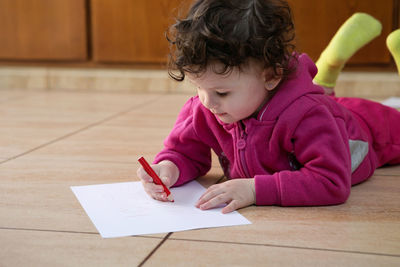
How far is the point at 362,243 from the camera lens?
0.73 metres

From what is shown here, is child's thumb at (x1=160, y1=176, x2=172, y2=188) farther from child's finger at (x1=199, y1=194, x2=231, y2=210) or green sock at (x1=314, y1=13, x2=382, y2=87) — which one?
green sock at (x1=314, y1=13, x2=382, y2=87)

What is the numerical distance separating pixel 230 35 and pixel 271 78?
12 cm

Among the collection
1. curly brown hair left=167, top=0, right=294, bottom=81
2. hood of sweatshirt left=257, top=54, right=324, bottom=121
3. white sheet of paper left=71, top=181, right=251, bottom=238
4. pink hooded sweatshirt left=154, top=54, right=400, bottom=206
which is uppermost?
curly brown hair left=167, top=0, right=294, bottom=81

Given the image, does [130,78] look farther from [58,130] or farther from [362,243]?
[362,243]

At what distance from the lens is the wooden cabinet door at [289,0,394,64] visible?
7.19 feet

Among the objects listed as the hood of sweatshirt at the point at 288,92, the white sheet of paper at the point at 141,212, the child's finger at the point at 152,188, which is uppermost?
the hood of sweatshirt at the point at 288,92

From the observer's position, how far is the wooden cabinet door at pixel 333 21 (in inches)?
86.3

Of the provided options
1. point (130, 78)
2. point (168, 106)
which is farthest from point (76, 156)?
point (130, 78)

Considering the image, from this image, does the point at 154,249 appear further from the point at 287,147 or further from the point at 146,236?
the point at 287,147

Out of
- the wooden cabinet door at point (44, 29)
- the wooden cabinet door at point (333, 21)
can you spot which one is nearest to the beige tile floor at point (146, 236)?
the wooden cabinet door at point (333, 21)

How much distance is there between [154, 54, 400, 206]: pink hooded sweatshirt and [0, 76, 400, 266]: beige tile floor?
32mm

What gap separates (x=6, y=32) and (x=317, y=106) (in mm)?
2067

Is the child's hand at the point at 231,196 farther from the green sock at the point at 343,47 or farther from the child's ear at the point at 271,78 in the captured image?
the green sock at the point at 343,47

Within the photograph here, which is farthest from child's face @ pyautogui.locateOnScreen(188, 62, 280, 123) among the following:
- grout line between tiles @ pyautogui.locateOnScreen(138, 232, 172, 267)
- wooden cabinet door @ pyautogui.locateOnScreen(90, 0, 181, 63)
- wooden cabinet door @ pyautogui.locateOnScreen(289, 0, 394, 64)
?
wooden cabinet door @ pyautogui.locateOnScreen(90, 0, 181, 63)
